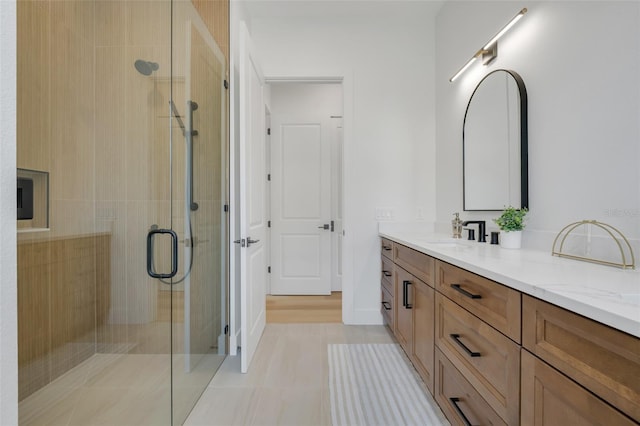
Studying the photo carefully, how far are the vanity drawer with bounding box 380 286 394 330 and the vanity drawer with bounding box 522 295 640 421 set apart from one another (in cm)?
166

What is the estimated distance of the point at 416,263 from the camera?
73.9 inches

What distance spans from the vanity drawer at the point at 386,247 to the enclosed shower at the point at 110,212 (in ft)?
4.80

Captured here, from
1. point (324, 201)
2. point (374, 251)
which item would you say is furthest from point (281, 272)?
point (374, 251)

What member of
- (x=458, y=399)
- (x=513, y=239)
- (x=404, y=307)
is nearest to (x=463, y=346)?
(x=458, y=399)

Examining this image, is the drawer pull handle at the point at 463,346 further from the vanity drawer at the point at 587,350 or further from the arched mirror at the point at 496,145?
the arched mirror at the point at 496,145

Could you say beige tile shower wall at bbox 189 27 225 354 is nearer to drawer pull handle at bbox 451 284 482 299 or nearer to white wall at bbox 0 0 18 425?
white wall at bbox 0 0 18 425

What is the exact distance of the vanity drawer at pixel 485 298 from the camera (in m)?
0.93

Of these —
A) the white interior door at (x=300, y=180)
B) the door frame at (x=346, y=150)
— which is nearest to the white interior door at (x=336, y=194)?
the white interior door at (x=300, y=180)

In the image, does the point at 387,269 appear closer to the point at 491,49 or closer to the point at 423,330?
the point at 423,330

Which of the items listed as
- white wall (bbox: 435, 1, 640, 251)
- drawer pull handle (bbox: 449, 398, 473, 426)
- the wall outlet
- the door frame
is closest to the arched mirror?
white wall (bbox: 435, 1, 640, 251)

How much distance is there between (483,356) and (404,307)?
1.02 m

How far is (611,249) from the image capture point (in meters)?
1.23

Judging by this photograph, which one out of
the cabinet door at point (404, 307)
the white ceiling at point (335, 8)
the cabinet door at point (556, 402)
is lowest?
the cabinet door at point (404, 307)

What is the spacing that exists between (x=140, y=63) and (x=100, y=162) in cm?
46
